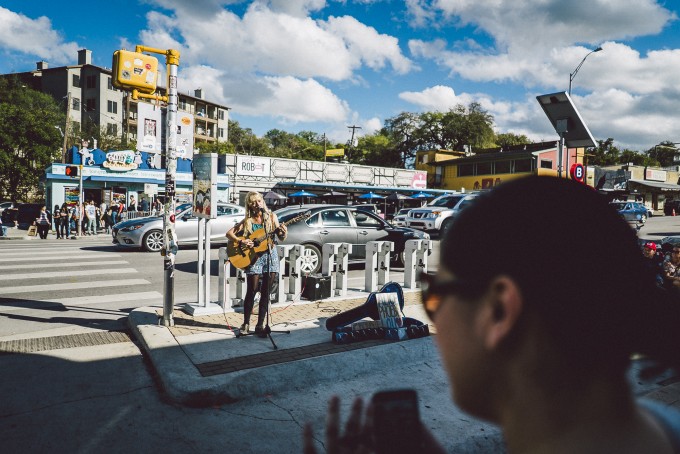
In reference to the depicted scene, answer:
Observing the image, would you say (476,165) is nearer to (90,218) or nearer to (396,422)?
(90,218)

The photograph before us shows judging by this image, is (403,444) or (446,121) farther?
(446,121)

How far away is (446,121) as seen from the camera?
65938mm

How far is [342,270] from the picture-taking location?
8.25 m

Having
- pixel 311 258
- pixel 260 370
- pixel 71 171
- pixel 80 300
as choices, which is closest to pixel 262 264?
pixel 260 370

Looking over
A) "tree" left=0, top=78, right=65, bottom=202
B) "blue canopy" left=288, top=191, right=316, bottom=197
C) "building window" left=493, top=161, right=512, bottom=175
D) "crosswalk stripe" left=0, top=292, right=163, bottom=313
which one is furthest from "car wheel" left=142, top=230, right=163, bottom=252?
"building window" left=493, top=161, right=512, bottom=175

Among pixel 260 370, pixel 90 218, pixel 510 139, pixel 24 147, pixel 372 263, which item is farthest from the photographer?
pixel 510 139

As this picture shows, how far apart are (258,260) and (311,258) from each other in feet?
14.8

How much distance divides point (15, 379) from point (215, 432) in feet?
7.84

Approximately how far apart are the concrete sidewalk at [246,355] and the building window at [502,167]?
4100cm

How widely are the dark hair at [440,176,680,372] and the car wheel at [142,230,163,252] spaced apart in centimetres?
1503

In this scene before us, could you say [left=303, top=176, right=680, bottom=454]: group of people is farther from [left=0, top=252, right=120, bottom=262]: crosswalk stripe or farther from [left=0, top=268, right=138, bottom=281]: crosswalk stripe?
[left=0, top=252, right=120, bottom=262]: crosswalk stripe

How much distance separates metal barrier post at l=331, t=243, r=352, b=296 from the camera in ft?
26.5

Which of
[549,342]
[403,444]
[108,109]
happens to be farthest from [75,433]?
[108,109]

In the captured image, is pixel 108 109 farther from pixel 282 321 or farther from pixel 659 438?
pixel 659 438
